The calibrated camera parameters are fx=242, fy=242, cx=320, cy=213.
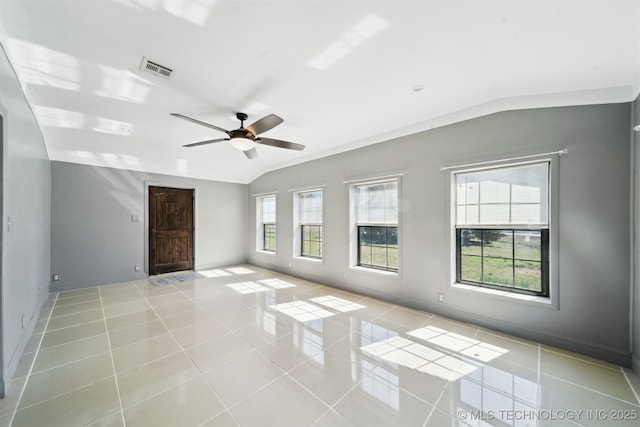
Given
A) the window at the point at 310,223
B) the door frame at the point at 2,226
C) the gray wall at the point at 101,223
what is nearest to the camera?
the door frame at the point at 2,226

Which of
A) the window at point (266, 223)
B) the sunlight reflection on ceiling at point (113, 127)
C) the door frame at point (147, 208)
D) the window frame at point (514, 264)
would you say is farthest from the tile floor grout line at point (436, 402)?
the door frame at point (147, 208)

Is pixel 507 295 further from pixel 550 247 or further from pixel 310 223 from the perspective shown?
pixel 310 223

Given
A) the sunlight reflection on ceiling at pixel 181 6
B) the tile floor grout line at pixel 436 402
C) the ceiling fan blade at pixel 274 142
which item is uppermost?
the sunlight reflection on ceiling at pixel 181 6

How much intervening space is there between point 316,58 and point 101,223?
543 cm

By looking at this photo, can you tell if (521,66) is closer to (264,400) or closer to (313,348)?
(313,348)

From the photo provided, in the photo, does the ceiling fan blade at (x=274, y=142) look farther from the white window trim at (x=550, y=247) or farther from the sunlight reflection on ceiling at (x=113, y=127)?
the white window trim at (x=550, y=247)

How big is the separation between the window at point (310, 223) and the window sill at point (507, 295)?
279 cm

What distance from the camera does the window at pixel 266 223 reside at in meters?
6.46

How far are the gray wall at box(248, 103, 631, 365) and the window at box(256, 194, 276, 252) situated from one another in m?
2.97

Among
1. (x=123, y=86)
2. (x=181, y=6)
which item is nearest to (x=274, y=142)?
(x=123, y=86)

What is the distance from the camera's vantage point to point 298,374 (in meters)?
2.11

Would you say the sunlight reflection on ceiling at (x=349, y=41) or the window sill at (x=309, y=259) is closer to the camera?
the sunlight reflection on ceiling at (x=349, y=41)

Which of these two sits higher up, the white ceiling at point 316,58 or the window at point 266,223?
the white ceiling at point 316,58

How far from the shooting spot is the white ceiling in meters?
1.62
